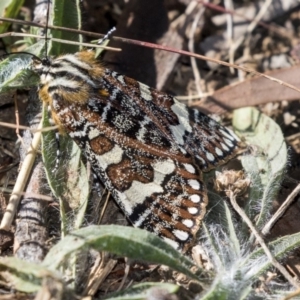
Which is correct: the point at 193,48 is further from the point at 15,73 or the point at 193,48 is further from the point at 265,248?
the point at 265,248

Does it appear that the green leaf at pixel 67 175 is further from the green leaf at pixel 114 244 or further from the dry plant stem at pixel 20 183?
the green leaf at pixel 114 244

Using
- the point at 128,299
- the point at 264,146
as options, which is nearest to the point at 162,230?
the point at 128,299

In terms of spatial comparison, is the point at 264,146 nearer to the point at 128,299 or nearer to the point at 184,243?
the point at 184,243

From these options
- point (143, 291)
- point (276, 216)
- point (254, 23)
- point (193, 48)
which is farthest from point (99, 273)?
point (254, 23)

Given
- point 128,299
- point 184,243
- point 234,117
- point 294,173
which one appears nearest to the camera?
point 128,299

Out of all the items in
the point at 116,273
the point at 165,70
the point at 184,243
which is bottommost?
the point at 116,273

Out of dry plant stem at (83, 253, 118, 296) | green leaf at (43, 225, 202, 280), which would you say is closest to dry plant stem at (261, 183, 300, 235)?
green leaf at (43, 225, 202, 280)

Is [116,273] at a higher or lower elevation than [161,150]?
lower

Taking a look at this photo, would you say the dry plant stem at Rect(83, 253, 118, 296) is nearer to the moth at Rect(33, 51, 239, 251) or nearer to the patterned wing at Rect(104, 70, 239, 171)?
the moth at Rect(33, 51, 239, 251)
